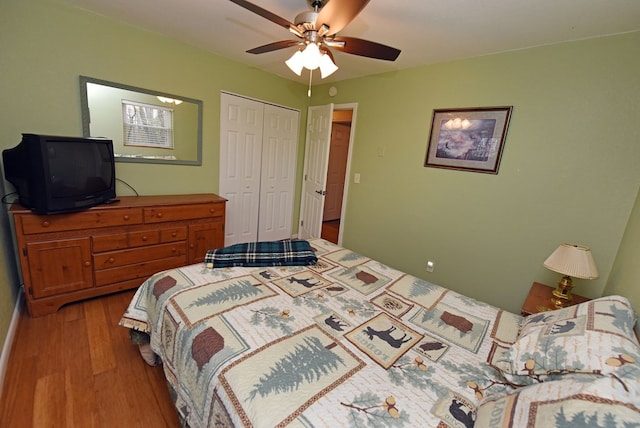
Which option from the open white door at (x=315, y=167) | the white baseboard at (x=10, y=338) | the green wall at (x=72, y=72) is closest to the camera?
the white baseboard at (x=10, y=338)

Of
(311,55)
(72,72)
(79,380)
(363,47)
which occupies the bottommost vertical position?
(79,380)

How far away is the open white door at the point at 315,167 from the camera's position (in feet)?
11.8

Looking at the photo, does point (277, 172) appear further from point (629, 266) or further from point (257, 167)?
point (629, 266)

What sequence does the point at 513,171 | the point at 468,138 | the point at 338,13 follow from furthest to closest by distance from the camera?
the point at 468,138
the point at 513,171
the point at 338,13

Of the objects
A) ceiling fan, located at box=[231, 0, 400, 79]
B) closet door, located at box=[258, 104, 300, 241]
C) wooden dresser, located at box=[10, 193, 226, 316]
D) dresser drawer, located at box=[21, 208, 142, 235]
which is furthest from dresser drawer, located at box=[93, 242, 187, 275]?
ceiling fan, located at box=[231, 0, 400, 79]

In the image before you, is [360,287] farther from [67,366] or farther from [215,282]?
[67,366]

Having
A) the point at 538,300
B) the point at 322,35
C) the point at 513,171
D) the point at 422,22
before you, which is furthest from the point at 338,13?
the point at 538,300

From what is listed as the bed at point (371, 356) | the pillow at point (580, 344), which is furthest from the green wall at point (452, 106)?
the bed at point (371, 356)

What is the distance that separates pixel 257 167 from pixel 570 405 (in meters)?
3.44

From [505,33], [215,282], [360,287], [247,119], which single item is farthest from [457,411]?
[247,119]

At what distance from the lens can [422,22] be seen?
1927 millimetres

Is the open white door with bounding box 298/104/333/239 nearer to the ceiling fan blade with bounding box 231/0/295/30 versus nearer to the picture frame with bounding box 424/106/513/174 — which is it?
the picture frame with bounding box 424/106/513/174

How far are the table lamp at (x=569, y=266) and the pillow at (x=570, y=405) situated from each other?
1.12m

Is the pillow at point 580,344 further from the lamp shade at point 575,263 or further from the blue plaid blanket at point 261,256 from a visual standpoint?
the blue plaid blanket at point 261,256
